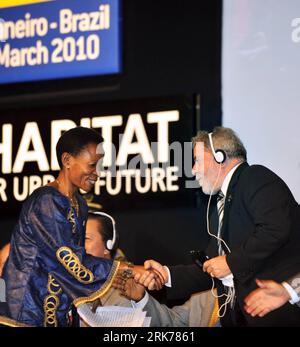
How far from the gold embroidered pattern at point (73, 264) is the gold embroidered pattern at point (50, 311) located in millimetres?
156

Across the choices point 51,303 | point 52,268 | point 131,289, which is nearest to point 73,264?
point 52,268

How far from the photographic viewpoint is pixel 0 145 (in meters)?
4.65

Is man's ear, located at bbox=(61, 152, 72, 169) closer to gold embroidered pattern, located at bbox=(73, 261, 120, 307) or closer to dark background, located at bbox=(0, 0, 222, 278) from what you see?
dark background, located at bbox=(0, 0, 222, 278)

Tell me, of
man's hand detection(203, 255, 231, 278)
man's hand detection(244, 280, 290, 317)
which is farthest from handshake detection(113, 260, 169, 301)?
man's hand detection(244, 280, 290, 317)

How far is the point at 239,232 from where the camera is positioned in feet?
13.1

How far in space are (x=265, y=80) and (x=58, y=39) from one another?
1.18m

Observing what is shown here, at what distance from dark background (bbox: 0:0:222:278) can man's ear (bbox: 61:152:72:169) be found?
1.20 ft

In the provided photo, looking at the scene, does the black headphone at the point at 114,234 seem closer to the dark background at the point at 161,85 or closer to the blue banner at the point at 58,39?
the dark background at the point at 161,85

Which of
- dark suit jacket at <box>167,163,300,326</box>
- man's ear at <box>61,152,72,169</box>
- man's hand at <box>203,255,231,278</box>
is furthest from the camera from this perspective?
man's ear at <box>61,152,72,169</box>

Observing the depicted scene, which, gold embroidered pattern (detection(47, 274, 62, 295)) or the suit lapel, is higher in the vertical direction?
the suit lapel

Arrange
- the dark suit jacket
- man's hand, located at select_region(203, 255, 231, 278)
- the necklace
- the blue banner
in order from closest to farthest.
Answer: the dark suit jacket < man's hand, located at select_region(203, 255, 231, 278) < the necklace < the blue banner

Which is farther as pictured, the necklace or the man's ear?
the man's ear

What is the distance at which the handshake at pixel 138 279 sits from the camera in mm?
4230

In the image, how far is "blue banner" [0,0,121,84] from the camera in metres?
4.62
